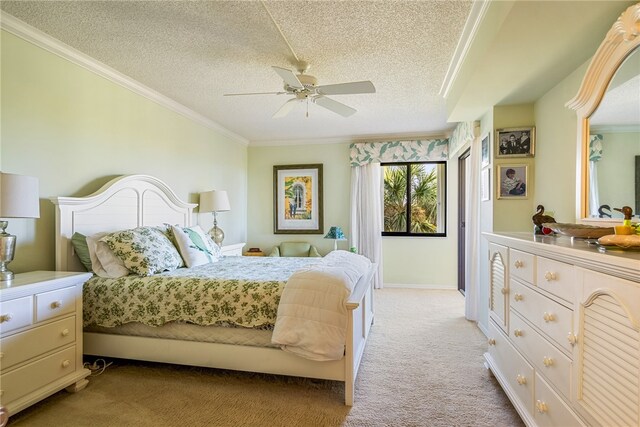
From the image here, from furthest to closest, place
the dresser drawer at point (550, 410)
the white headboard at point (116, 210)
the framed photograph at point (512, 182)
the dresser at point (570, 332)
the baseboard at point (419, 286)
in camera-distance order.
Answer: the baseboard at point (419, 286)
the framed photograph at point (512, 182)
the white headboard at point (116, 210)
the dresser drawer at point (550, 410)
the dresser at point (570, 332)

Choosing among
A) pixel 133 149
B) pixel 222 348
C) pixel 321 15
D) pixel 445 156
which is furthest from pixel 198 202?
pixel 445 156

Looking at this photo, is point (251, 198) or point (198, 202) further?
point (251, 198)

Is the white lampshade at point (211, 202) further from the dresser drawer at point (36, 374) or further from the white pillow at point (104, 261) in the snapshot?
the dresser drawer at point (36, 374)

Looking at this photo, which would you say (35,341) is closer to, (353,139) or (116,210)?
(116,210)

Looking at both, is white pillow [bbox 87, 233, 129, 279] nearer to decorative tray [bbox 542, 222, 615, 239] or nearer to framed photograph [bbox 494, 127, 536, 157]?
decorative tray [bbox 542, 222, 615, 239]

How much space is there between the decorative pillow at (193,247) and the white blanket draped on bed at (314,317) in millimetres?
1262

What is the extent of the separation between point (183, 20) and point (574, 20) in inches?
89.0

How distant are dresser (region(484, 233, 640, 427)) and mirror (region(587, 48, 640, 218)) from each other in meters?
0.33

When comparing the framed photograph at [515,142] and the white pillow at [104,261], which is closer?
the white pillow at [104,261]

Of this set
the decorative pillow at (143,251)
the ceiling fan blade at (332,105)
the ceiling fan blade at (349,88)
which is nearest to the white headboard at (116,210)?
the decorative pillow at (143,251)

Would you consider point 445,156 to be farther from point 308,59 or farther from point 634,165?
point 634,165

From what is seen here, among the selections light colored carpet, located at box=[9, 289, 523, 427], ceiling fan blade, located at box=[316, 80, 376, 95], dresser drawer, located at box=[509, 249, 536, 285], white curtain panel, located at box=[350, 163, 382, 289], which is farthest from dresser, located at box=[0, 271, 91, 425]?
white curtain panel, located at box=[350, 163, 382, 289]

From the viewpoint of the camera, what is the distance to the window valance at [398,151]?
5.00 metres

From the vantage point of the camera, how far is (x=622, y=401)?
0.99m
